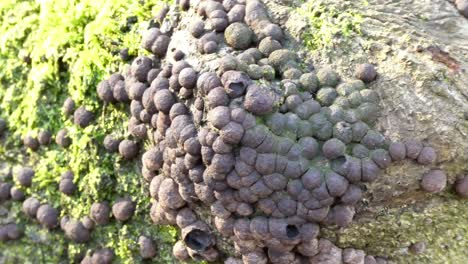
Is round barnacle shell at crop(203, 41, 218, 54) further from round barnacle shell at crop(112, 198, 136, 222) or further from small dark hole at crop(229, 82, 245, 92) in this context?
round barnacle shell at crop(112, 198, 136, 222)

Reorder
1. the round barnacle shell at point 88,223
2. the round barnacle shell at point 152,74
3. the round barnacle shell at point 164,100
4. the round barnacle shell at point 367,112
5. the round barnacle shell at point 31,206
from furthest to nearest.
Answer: the round barnacle shell at point 31,206, the round barnacle shell at point 88,223, the round barnacle shell at point 152,74, the round barnacle shell at point 164,100, the round barnacle shell at point 367,112

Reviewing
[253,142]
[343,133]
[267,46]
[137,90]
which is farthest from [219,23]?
[343,133]

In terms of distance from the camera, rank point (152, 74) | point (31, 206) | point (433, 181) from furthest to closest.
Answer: point (31, 206), point (152, 74), point (433, 181)

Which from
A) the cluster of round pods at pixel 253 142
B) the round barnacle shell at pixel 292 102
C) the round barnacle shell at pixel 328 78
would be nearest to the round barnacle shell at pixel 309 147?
the cluster of round pods at pixel 253 142

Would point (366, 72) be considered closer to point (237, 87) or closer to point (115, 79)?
point (237, 87)

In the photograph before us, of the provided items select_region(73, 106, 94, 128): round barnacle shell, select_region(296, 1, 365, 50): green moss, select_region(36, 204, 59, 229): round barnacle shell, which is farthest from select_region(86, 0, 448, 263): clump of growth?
select_region(36, 204, 59, 229): round barnacle shell

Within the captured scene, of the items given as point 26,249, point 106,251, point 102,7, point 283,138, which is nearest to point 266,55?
point 283,138

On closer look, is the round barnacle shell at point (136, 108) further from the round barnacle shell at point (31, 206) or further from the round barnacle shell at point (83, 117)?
the round barnacle shell at point (31, 206)
